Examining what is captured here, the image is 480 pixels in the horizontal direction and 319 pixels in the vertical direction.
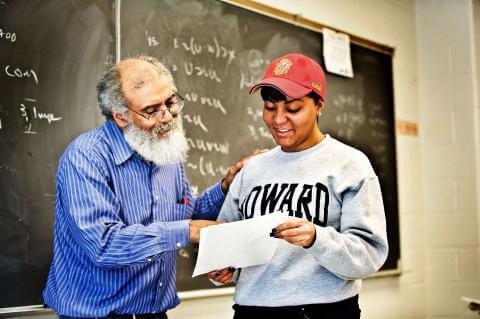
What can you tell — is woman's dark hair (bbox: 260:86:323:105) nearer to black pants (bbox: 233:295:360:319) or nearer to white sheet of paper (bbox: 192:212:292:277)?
white sheet of paper (bbox: 192:212:292:277)

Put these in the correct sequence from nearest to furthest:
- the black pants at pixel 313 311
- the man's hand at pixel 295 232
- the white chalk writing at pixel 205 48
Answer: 1. the man's hand at pixel 295 232
2. the black pants at pixel 313 311
3. the white chalk writing at pixel 205 48

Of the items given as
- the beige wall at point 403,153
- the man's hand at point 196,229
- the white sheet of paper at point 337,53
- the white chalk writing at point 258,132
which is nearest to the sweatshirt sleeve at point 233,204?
the man's hand at point 196,229

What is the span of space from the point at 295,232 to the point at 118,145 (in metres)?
0.64

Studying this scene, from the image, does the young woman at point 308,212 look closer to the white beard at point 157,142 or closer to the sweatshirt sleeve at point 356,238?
the sweatshirt sleeve at point 356,238

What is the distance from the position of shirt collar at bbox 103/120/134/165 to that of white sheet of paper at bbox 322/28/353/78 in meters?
1.76

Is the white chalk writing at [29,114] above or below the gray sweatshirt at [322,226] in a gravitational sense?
above

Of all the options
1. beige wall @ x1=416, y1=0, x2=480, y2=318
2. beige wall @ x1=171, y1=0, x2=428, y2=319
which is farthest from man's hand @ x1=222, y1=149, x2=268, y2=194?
beige wall @ x1=416, y1=0, x2=480, y2=318

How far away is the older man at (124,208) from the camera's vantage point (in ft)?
5.43

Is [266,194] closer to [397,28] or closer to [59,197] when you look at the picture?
[59,197]

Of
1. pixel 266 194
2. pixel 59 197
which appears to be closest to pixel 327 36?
pixel 266 194

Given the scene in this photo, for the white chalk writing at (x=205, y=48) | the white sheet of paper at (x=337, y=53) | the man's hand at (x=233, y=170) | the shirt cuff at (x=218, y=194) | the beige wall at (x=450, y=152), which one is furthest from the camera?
the beige wall at (x=450, y=152)

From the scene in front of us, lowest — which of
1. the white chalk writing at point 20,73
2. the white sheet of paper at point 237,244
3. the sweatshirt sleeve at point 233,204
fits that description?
the white sheet of paper at point 237,244

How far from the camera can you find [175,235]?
5.56ft

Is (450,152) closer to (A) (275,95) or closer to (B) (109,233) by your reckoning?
(A) (275,95)
